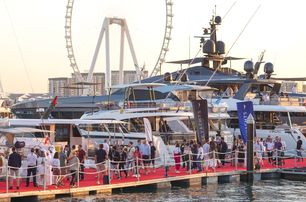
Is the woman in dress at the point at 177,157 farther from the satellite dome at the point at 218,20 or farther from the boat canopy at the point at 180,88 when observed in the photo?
the satellite dome at the point at 218,20

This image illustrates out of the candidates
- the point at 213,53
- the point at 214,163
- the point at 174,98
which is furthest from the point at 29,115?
the point at 214,163

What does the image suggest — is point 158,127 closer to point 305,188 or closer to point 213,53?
point 305,188

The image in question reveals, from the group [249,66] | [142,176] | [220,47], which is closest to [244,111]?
[142,176]

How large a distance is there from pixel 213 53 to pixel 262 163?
26904mm

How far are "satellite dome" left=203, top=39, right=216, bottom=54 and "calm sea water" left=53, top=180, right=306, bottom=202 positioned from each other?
3092 centimetres

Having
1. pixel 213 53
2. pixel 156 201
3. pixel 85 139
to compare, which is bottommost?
pixel 156 201

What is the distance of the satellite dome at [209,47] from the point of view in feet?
199

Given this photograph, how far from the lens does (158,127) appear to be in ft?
121

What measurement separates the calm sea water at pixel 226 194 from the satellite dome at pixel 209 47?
101 ft

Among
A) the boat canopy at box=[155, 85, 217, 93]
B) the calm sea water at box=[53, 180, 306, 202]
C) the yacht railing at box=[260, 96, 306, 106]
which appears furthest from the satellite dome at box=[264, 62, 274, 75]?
the calm sea water at box=[53, 180, 306, 202]

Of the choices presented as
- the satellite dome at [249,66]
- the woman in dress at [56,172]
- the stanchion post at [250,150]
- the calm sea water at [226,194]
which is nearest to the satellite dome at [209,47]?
the satellite dome at [249,66]

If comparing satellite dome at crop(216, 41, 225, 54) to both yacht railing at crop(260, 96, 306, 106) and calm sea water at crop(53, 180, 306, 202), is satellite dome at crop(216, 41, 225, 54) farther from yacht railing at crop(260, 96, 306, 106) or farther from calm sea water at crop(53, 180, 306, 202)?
calm sea water at crop(53, 180, 306, 202)

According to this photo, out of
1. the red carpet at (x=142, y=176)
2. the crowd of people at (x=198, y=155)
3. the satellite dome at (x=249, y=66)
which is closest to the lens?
the red carpet at (x=142, y=176)

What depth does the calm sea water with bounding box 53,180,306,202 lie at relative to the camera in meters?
25.2
